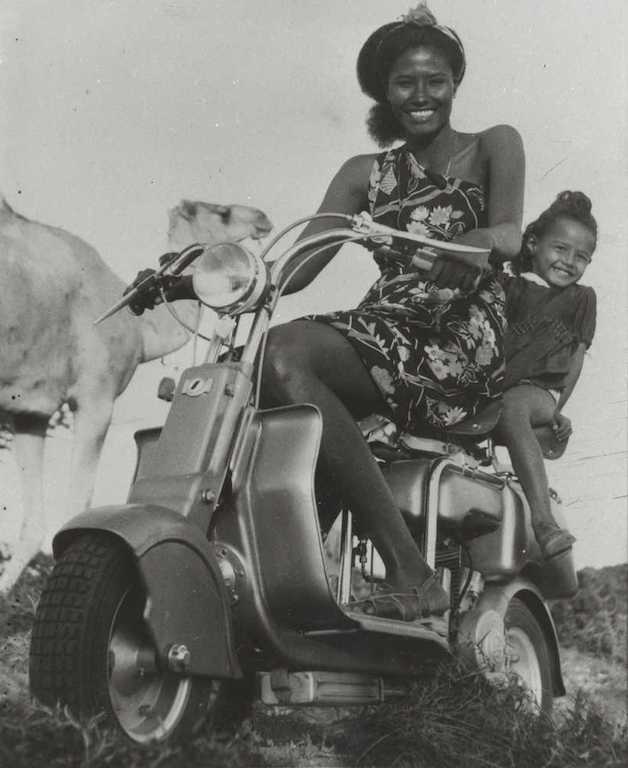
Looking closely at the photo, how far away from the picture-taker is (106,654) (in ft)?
6.91

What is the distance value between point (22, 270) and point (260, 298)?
2.21m

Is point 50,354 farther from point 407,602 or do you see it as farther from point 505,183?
point 407,602

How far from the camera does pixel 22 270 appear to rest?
178 inches

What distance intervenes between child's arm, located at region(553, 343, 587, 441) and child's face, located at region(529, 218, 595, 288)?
294 millimetres

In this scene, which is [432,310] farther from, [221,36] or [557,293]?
[221,36]

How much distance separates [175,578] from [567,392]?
7.06 feet

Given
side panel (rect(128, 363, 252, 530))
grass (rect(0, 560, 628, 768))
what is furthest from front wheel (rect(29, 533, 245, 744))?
side panel (rect(128, 363, 252, 530))

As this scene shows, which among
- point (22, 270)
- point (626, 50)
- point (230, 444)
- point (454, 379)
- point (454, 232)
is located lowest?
point (230, 444)

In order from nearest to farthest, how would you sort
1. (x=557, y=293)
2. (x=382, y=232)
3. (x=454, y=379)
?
(x=382, y=232) → (x=454, y=379) → (x=557, y=293)

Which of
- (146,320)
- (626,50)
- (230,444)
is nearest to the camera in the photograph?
(230,444)

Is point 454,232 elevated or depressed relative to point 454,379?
elevated

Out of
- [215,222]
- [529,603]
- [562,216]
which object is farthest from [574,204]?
[215,222]

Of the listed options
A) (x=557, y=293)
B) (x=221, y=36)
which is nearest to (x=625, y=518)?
(x=557, y=293)

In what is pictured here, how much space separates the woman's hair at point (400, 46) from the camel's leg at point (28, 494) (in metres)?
1.91
